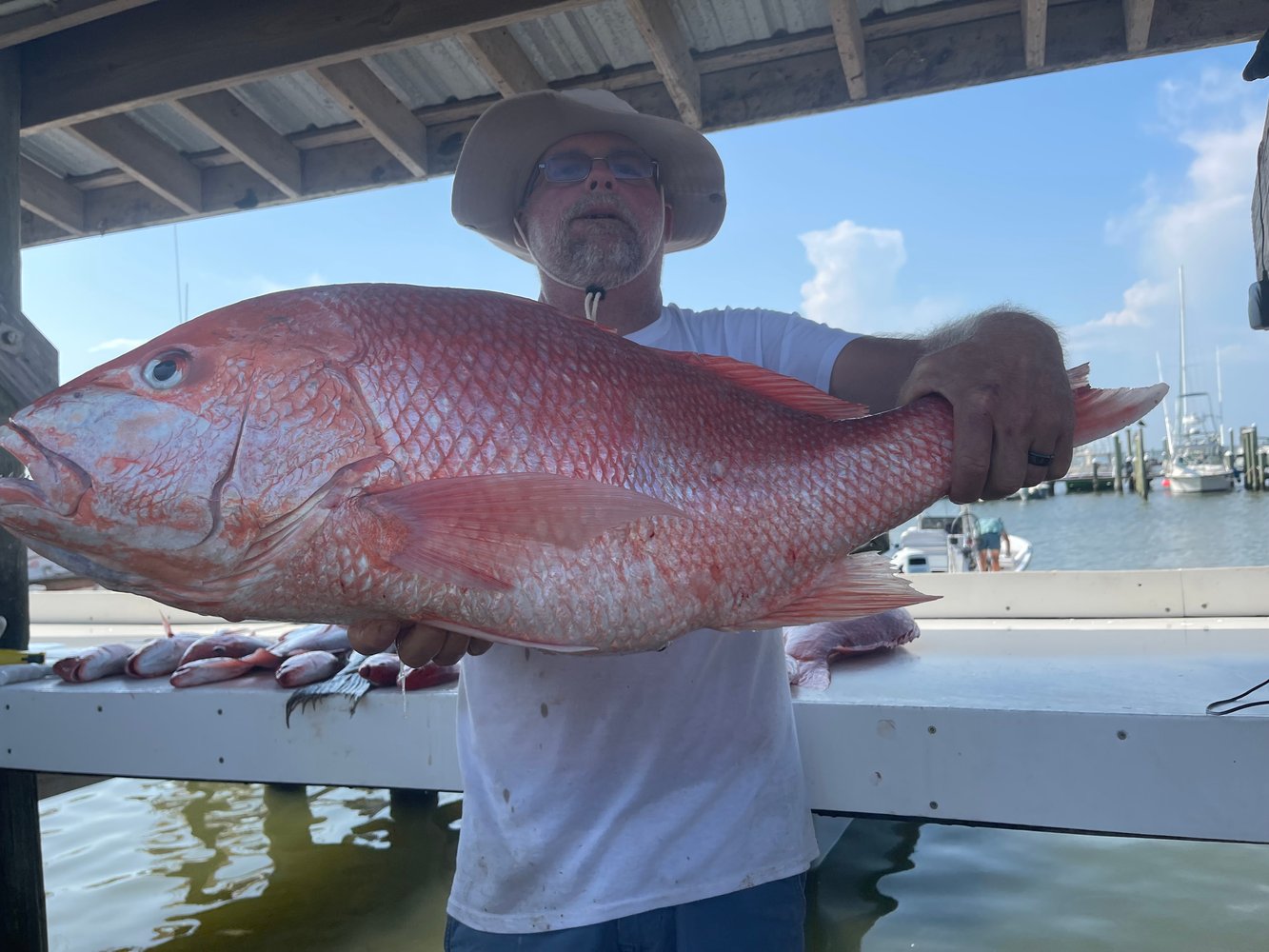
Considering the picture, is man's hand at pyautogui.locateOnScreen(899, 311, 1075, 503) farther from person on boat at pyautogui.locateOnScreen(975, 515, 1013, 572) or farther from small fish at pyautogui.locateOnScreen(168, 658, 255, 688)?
person on boat at pyautogui.locateOnScreen(975, 515, 1013, 572)

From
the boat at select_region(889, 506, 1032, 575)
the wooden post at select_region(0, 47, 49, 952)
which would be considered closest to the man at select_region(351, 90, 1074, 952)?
the wooden post at select_region(0, 47, 49, 952)

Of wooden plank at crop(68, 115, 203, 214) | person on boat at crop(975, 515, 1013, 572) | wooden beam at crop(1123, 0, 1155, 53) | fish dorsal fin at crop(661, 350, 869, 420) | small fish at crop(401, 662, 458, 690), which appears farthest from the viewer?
person on boat at crop(975, 515, 1013, 572)

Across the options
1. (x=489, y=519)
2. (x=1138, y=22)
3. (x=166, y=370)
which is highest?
(x=1138, y=22)

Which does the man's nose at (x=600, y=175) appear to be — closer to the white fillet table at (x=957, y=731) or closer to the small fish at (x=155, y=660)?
the white fillet table at (x=957, y=731)

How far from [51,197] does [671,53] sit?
3.11 meters

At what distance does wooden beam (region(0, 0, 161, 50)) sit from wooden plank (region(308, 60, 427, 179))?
63 centimetres

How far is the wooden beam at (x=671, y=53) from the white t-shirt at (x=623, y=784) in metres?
2.11

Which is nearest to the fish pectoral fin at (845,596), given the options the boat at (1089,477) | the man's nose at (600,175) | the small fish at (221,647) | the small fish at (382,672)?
the man's nose at (600,175)

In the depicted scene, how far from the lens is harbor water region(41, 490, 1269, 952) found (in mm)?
3666

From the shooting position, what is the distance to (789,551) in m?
1.34

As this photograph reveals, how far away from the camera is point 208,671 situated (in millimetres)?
3299

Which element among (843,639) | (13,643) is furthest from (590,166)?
(13,643)

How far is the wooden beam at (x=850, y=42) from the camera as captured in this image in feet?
9.04

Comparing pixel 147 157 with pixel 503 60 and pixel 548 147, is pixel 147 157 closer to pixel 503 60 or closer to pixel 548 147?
pixel 503 60
